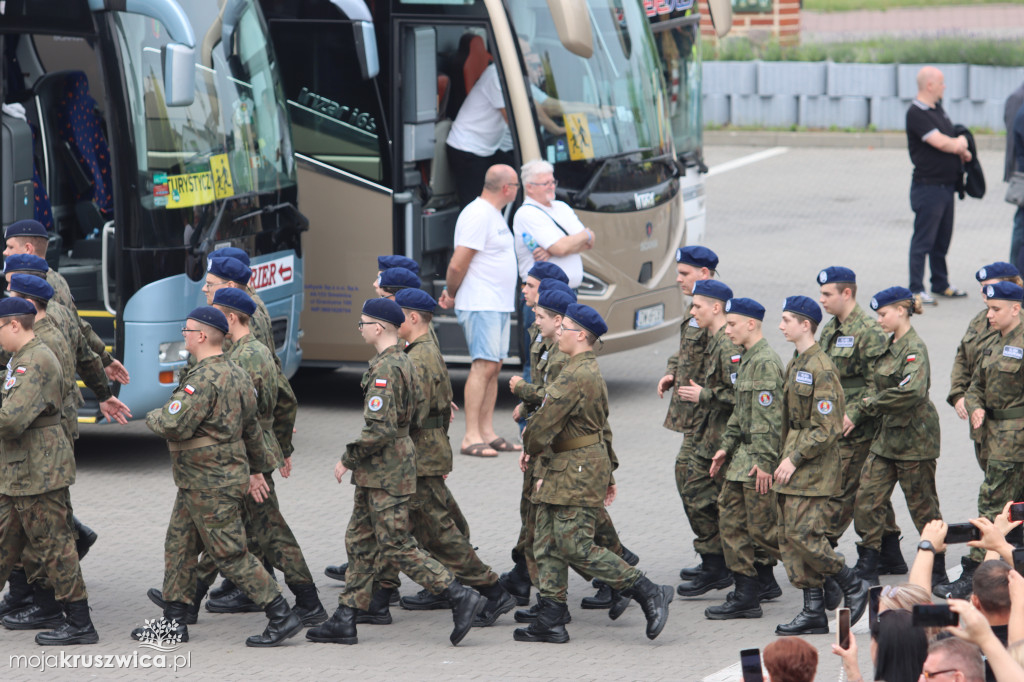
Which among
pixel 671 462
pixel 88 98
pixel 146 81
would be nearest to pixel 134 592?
pixel 146 81

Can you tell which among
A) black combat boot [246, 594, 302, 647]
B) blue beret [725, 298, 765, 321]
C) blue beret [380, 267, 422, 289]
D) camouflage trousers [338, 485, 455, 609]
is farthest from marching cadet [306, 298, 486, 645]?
blue beret [725, 298, 765, 321]

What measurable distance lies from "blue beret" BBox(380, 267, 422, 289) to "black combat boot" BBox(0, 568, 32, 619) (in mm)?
2322

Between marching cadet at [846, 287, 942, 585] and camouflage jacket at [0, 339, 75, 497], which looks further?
marching cadet at [846, 287, 942, 585]

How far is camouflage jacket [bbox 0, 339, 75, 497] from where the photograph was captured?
7.27m

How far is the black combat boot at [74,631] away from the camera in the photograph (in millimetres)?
7418

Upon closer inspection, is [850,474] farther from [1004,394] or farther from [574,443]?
[574,443]

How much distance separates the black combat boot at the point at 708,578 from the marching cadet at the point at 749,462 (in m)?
0.33

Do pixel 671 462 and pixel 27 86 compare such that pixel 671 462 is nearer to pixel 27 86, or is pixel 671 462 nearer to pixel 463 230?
pixel 463 230

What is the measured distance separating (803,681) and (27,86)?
9.30 meters

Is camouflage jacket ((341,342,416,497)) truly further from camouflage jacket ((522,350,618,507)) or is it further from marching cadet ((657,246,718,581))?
marching cadet ((657,246,718,581))

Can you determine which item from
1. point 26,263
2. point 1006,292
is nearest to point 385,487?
point 26,263

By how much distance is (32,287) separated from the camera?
7844 mm

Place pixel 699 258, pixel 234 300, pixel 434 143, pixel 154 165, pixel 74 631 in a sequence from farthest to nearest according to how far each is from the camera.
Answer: pixel 434 143 < pixel 154 165 < pixel 699 258 < pixel 234 300 < pixel 74 631

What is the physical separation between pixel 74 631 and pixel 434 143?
5916 mm
